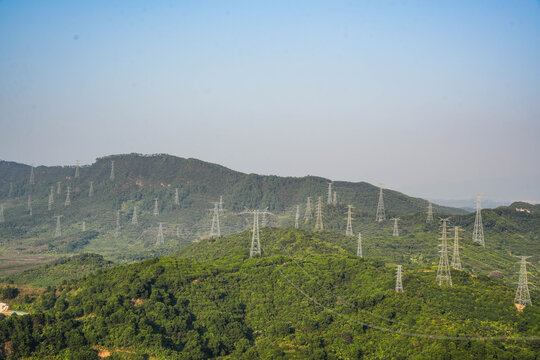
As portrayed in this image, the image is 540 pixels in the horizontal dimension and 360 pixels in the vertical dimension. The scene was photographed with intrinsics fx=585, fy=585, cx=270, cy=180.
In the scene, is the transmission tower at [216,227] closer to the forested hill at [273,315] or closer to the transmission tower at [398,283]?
the forested hill at [273,315]

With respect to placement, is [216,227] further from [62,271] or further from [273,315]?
[273,315]

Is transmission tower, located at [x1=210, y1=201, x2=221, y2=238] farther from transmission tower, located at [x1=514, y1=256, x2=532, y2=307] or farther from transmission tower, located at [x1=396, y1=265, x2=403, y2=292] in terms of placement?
transmission tower, located at [x1=514, y1=256, x2=532, y2=307]

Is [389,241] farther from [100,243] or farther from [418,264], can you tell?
[100,243]

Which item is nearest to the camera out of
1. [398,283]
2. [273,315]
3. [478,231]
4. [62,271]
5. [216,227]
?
[398,283]

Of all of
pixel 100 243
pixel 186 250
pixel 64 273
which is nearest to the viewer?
pixel 64 273

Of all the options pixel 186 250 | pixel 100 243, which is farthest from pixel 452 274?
pixel 100 243

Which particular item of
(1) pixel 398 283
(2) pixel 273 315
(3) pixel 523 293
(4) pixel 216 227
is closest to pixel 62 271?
(2) pixel 273 315

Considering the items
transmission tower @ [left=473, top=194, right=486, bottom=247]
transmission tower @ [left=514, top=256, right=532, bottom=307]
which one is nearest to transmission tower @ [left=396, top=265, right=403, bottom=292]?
transmission tower @ [left=514, top=256, right=532, bottom=307]

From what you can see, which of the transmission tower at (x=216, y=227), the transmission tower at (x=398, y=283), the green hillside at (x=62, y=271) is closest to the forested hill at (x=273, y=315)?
the transmission tower at (x=398, y=283)
